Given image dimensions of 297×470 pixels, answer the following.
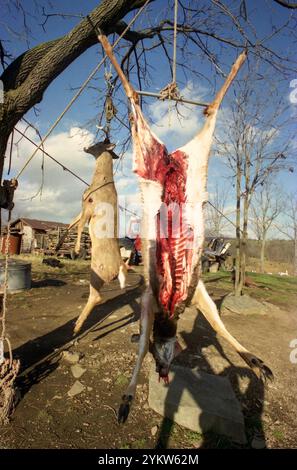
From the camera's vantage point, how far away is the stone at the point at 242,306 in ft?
29.9

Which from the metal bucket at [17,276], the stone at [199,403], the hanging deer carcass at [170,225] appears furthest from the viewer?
the metal bucket at [17,276]

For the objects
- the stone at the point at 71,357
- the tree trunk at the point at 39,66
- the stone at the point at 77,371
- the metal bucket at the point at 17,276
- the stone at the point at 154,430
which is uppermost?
the tree trunk at the point at 39,66

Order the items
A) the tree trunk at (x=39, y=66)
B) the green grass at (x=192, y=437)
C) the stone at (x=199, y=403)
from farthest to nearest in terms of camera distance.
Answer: the stone at (x=199, y=403)
the green grass at (x=192, y=437)
the tree trunk at (x=39, y=66)

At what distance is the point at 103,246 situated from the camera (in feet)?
12.4

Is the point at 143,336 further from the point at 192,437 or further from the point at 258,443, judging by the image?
A: the point at 258,443

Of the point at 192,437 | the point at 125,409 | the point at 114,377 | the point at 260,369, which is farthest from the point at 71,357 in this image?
the point at 260,369

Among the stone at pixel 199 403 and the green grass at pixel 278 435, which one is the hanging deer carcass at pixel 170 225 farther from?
the green grass at pixel 278 435

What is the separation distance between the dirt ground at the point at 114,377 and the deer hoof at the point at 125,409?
0.90 metres

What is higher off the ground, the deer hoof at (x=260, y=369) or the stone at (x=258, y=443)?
the deer hoof at (x=260, y=369)

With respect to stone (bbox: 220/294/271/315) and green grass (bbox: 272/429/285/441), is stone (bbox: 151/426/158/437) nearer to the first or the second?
green grass (bbox: 272/429/285/441)

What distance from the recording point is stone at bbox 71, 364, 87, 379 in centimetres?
476

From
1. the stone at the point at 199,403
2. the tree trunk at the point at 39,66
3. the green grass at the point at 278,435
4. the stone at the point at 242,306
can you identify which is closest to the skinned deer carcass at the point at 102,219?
the tree trunk at the point at 39,66

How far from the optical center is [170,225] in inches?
104
